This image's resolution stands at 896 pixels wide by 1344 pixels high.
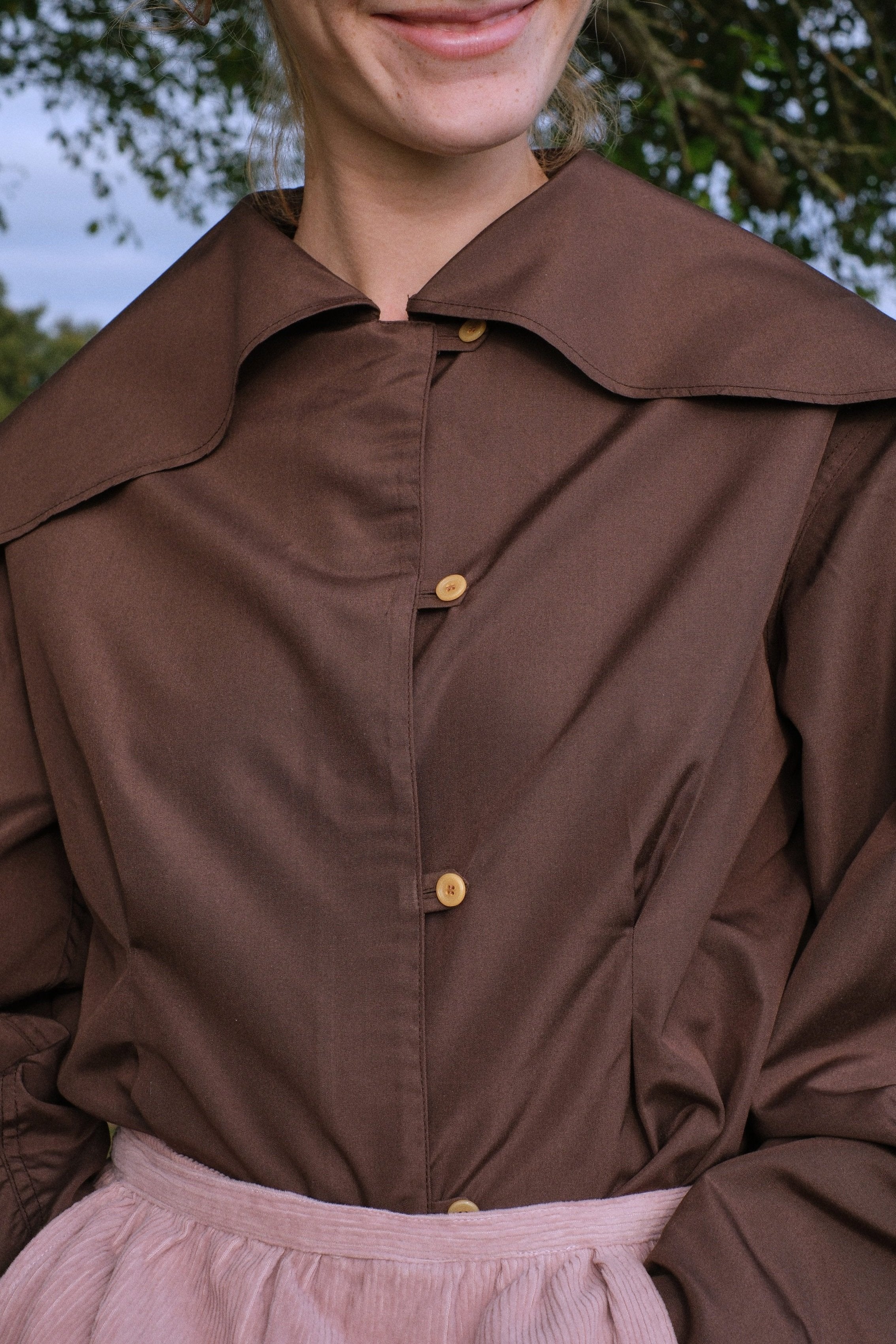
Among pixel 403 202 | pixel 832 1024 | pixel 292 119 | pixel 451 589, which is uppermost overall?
pixel 292 119

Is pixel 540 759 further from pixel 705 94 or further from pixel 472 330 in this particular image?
pixel 705 94

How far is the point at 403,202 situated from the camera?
1.61 m

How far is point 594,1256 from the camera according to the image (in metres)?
1.35

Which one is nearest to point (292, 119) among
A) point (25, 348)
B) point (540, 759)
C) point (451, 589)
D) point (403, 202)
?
point (403, 202)

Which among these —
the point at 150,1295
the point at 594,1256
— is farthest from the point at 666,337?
the point at 150,1295

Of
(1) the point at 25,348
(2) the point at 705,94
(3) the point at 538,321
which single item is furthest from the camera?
(1) the point at 25,348

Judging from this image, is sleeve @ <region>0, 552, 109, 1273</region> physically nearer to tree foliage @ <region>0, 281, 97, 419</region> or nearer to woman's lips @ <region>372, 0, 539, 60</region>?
woman's lips @ <region>372, 0, 539, 60</region>

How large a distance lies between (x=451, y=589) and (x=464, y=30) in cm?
53

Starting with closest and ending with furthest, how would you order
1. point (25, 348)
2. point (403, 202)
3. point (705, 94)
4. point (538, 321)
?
point (538, 321) → point (403, 202) → point (705, 94) → point (25, 348)

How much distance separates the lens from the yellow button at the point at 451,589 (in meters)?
1.42

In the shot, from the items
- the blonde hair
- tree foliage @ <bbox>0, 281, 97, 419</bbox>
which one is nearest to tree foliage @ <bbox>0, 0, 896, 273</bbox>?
the blonde hair

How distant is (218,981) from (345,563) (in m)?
0.44

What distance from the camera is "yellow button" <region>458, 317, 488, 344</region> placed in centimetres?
152

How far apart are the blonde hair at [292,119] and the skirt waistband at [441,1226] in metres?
1.15
